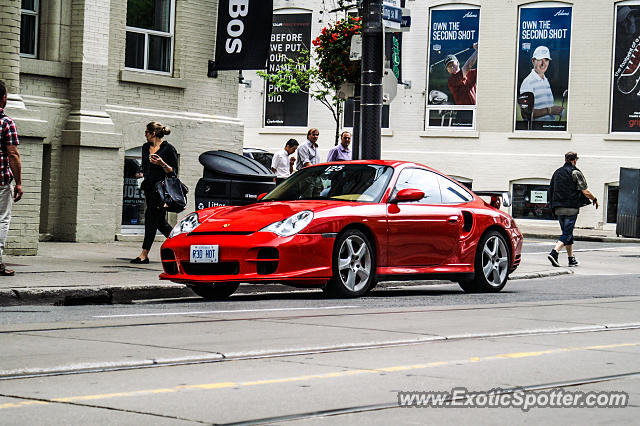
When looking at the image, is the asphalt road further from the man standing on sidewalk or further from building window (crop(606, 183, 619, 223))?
building window (crop(606, 183, 619, 223))

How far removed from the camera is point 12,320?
29.9 feet

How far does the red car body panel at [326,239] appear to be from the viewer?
35.8 feet

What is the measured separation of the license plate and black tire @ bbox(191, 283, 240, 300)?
0.65m

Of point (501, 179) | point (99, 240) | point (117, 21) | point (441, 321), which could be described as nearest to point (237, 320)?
point (441, 321)

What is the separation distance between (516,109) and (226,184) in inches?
769

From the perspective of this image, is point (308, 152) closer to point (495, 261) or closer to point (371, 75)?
point (371, 75)

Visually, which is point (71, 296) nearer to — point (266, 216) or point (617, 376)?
point (266, 216)

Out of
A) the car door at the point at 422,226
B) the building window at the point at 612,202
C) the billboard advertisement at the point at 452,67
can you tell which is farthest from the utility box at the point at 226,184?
the billboard advertisement at the point at 452,67

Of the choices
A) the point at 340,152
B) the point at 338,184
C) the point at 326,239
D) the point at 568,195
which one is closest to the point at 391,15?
the point at 340,152

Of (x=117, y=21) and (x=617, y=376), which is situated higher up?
(x=117, y=21)

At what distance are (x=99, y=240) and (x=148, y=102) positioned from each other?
2658 millimetres

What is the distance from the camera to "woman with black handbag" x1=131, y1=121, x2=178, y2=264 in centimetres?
1479

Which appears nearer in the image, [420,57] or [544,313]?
[544,313]

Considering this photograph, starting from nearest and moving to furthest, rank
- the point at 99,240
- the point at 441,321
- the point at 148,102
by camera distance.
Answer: the point at 441,321
the point at 99,240
the point at 148,102
